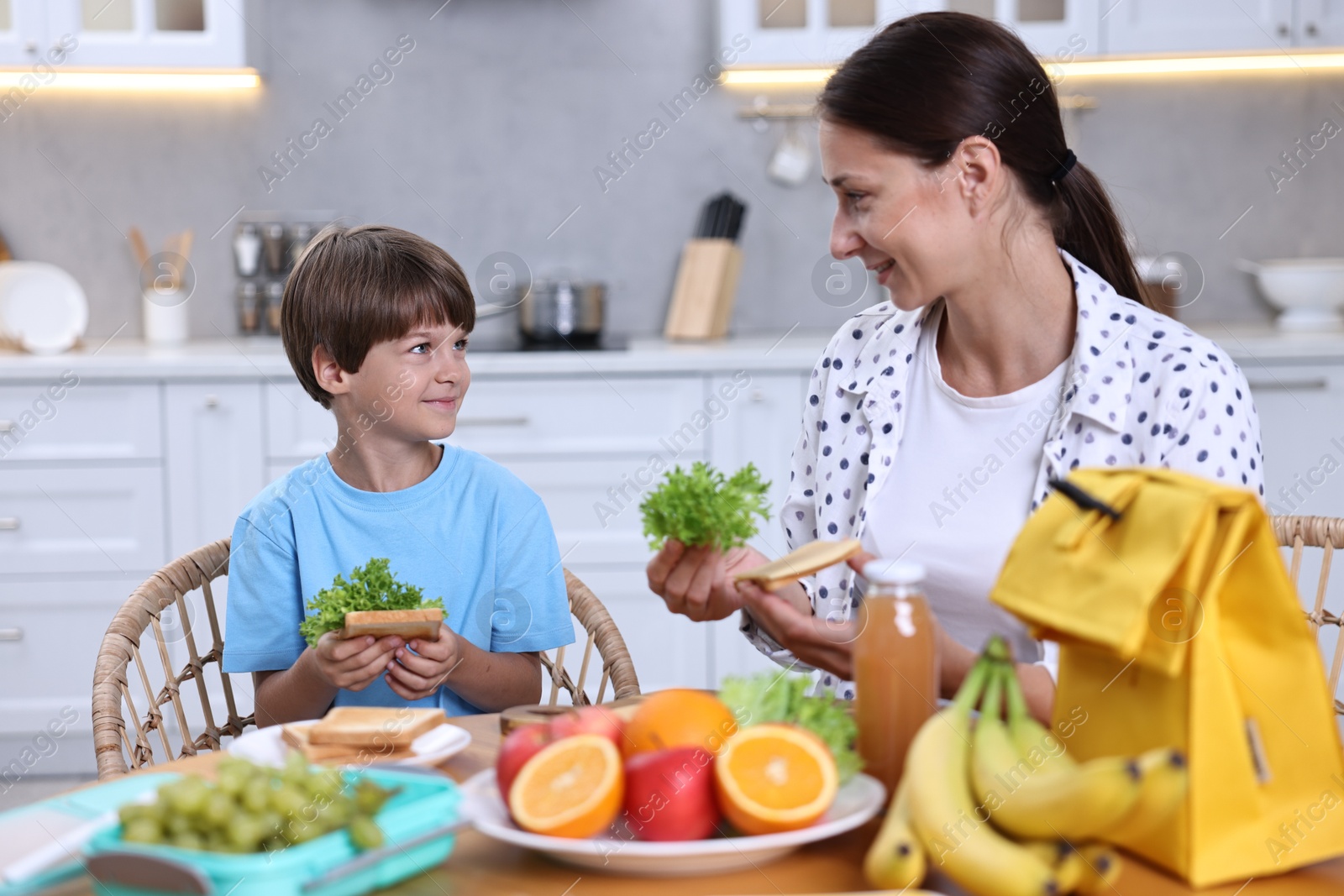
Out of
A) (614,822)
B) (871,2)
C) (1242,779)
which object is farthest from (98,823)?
(871,2)

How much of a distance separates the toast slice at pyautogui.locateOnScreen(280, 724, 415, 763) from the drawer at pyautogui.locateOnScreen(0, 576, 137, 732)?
6.52 feet

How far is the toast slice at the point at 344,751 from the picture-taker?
99cm

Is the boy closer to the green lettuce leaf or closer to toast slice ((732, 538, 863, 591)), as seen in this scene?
the green lettuce leaf

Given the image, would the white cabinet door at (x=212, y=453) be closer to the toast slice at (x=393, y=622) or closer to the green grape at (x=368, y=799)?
the toast slice at (x=393, y=622)

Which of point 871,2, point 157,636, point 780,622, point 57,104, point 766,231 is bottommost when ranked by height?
point 157,636

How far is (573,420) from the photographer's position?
278 cm

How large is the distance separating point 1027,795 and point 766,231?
2.80m

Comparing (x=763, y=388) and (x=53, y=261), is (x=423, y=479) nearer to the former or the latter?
(x=763, y=388)

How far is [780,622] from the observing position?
109 cm

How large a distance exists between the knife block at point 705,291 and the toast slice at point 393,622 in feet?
7.08

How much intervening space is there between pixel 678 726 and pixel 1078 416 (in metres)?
0.71

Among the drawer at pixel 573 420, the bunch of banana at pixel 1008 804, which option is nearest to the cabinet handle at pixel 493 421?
the drawer at pixel 573 420

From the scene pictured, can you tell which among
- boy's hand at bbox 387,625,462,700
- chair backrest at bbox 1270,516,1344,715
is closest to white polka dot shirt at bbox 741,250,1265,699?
chair backrest at bbox 1270,516,1344,715

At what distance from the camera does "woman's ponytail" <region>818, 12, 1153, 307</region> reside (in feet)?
4.45
